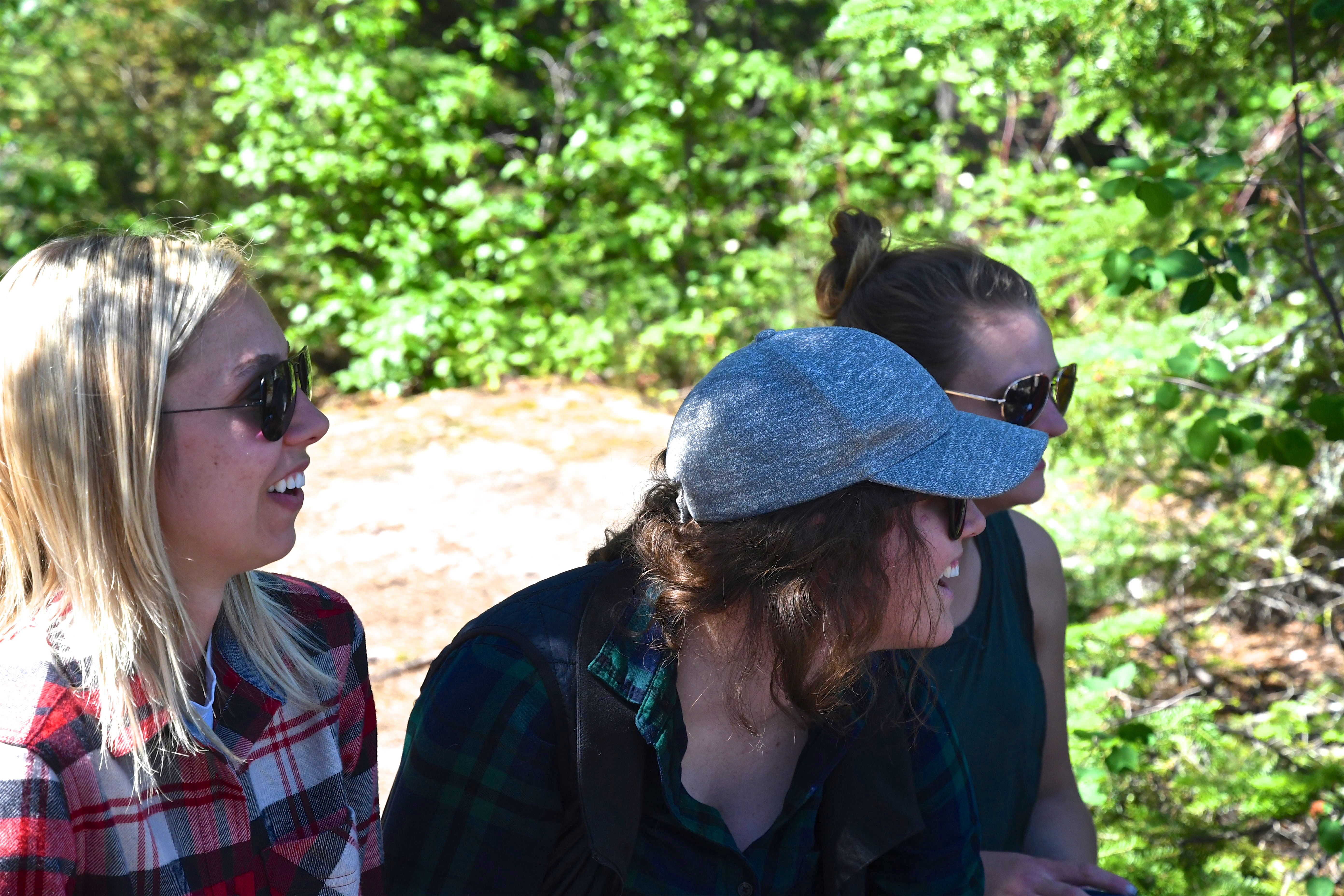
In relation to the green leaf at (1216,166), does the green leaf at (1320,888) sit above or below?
below

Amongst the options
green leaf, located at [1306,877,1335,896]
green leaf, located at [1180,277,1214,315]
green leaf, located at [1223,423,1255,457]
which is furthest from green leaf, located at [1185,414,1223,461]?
green leaf, located at [1306,877,1335,896]

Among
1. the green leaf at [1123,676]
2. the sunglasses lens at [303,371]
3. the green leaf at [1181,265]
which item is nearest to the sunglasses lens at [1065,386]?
the green leaf at [1181,265]

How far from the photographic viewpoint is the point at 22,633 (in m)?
1.32

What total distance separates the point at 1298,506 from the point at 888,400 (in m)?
3.08

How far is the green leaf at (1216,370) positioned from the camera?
2604 mm

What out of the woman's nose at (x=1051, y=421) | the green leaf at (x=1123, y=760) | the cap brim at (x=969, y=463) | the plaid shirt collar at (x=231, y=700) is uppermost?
the cap brim at (x=969, y=463)

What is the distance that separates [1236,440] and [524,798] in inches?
77.7

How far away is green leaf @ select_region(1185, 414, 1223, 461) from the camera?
2.56 meters

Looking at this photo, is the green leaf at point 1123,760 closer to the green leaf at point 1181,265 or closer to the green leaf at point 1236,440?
the green leaf at point 1236,440

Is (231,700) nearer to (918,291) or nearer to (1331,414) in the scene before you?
(918,291)

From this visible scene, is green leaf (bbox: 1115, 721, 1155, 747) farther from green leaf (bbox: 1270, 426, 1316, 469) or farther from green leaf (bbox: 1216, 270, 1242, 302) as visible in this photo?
green leaf (bbox: 1216, 270, 1242, 302)

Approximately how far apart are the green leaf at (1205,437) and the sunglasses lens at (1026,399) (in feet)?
2.03

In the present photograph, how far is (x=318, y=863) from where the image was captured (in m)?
1.48

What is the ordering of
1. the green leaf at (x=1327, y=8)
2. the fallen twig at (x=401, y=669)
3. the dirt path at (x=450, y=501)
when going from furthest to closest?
the dirt path at (x=450, y=501) → the fallen twig at (x=401, y=669) → the green leaf at (x=1327, y=8)
